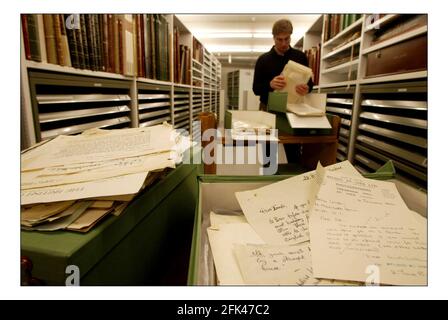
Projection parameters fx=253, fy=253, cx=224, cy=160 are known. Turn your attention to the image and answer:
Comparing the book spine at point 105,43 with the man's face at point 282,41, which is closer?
the book spine at point 105,43

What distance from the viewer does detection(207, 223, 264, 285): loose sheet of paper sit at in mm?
318

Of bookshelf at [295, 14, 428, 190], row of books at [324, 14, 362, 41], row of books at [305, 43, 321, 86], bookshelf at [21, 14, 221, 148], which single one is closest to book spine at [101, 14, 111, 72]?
bookshelf at [21, 14, 221, 148]

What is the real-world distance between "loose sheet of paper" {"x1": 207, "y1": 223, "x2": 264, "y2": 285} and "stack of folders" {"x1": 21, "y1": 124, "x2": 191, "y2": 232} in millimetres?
138

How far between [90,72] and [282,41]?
1.26 m

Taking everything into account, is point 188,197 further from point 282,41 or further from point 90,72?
point 282,41

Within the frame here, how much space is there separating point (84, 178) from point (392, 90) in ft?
4.92

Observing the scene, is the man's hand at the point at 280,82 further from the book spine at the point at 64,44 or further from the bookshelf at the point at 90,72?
the book spine at the point at 64,44

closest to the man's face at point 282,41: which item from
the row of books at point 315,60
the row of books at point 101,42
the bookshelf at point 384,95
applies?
the bookshelf at point 384,95

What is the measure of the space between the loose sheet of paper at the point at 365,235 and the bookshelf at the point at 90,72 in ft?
2.86

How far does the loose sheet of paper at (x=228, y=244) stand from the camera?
32 centimetres

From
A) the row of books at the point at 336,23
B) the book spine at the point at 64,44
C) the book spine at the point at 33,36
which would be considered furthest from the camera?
the row of books at the point at 336,23

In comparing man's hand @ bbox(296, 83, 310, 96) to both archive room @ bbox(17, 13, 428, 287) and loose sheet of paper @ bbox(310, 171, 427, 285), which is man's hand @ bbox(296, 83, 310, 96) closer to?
archive room @ bbox(17, 13, 428, 287)

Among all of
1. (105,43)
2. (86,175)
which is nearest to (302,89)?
(105,43)
